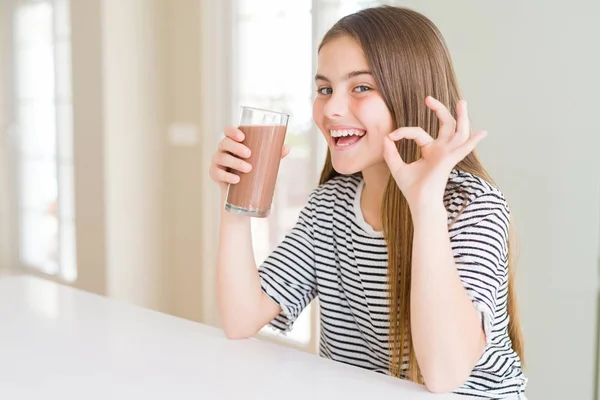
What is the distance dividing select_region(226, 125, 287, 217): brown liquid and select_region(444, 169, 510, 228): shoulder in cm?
33

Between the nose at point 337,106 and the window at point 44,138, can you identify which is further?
the window at point 44,138

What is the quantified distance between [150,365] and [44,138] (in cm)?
429

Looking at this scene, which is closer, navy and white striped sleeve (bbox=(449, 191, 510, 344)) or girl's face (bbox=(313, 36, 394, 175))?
navy and white striped sleeve (bbox=(449, 191, 510, 344))

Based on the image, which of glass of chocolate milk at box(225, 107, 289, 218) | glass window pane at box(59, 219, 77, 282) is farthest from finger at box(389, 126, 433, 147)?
glass window pane at box(59, 219, 77, 282)

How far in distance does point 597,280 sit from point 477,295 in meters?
1.05

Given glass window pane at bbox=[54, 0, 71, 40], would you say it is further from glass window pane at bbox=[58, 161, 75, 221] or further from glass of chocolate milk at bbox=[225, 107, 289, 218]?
glass of chocolate milk at bbox=[225, 107, 289, 218]

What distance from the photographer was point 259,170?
1.15 metres

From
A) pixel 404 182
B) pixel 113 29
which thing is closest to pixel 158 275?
pixel 113 29

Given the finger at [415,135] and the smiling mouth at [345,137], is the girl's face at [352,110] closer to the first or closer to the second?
the smiling mouth at [345,137]

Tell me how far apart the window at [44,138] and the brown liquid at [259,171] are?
371 cm

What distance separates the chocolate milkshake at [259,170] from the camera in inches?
45.0

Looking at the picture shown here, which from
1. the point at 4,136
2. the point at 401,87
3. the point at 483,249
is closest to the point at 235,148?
the point at 401,87

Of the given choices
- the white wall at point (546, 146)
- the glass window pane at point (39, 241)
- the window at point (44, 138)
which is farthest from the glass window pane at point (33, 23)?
the white wall at point (546, 146)

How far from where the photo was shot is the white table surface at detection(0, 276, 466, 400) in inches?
35.7
